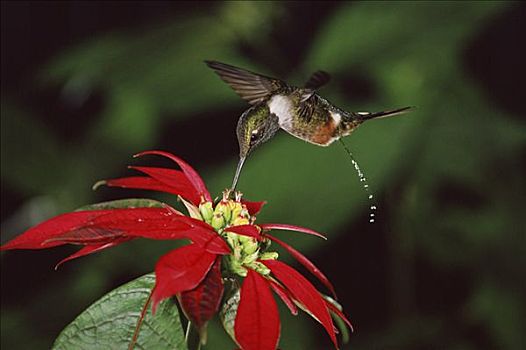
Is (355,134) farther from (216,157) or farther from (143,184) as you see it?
(143,184)

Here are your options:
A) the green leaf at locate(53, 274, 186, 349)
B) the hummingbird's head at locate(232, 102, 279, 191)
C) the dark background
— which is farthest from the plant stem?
the dark background

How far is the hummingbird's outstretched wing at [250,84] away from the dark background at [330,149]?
351mm

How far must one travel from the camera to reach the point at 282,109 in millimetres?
666

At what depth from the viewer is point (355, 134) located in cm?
111

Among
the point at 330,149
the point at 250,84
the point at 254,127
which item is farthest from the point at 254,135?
the point at 330,149

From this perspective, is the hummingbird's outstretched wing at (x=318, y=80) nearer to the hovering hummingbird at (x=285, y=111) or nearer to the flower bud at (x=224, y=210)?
the hovering hummingbird at (x=285, y=111)

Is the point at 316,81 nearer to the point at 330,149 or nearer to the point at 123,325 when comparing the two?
the point at 123,325

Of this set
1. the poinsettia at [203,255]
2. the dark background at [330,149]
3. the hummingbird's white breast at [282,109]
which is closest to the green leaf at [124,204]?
the poinsettia at [203,255]

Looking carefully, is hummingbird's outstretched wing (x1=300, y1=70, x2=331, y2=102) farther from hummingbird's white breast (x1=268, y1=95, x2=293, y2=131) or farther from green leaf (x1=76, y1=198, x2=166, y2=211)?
green leaf (x1=76, y1=198, x2=166, y2=211)

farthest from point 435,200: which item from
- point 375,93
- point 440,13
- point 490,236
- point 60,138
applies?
point 60,138

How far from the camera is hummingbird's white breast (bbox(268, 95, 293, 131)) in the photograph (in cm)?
66

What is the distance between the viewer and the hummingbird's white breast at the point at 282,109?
66 cm

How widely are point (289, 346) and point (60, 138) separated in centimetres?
52

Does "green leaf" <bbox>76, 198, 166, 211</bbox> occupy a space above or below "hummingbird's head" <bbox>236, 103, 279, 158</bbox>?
below
